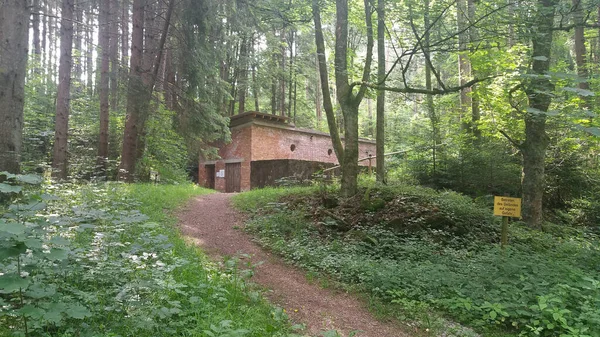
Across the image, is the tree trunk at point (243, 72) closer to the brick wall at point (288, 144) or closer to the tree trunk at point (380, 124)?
the brick wall at point (288, 144)

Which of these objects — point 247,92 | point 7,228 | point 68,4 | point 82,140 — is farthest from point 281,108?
point 7,228

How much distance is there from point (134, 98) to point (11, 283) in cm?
1007

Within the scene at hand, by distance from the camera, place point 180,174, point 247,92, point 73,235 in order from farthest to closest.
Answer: point 247,92 < point 180,174 < point 73,235

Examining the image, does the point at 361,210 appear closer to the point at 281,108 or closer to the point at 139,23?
the point at 139,23

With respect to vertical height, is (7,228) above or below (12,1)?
below

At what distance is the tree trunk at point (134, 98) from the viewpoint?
11211mm

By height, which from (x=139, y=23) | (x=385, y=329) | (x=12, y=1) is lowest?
(x=385, y=329)

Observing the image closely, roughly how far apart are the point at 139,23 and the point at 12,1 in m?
5.94

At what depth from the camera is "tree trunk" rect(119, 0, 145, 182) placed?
11.2 m

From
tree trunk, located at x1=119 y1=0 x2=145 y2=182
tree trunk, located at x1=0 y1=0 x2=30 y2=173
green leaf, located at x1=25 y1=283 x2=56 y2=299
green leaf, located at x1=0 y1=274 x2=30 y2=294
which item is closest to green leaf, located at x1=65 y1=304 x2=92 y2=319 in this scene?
green leaf, located at x1=25 y1=283 x2=56 y2=299

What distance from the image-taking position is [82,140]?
15.4m

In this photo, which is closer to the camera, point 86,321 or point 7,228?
point 7,228

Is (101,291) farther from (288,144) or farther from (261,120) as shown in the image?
(288,144)

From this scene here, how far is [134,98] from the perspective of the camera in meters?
11.2
